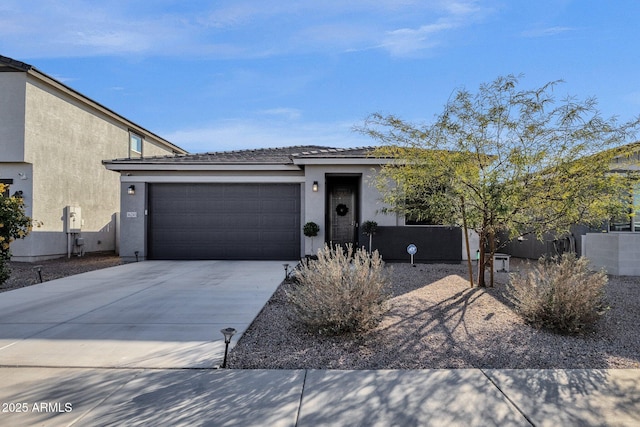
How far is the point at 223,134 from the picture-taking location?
1820 centimetres

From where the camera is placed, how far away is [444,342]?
4086mm

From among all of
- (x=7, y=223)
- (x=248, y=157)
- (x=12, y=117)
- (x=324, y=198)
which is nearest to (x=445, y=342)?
(x=324, y=198)

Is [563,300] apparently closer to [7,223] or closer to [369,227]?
[369,227]

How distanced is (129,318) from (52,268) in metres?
6.77

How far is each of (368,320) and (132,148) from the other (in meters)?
Result: 16.0

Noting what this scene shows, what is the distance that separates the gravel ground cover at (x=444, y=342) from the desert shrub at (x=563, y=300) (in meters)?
0.14

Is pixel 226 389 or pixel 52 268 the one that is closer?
pixel 226 389

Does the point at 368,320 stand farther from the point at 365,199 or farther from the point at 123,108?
the point at 123,108

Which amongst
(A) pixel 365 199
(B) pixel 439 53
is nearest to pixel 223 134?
(A) pixel 365 199

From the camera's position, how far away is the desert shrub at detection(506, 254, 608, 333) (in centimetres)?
432

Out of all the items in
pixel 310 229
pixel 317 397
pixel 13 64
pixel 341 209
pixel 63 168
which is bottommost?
pixel 317 397

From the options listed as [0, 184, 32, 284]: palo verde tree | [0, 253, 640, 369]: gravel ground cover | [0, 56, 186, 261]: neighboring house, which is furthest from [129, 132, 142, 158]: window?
[0, 253, 640, 369]: gravel ground cover

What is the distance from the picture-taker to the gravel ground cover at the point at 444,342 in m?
3.56

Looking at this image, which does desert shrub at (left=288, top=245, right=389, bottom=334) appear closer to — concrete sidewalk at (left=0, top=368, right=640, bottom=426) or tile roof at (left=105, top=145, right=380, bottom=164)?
concrete sidewalk at (left=0, top=368, right=640, bottom=426)
